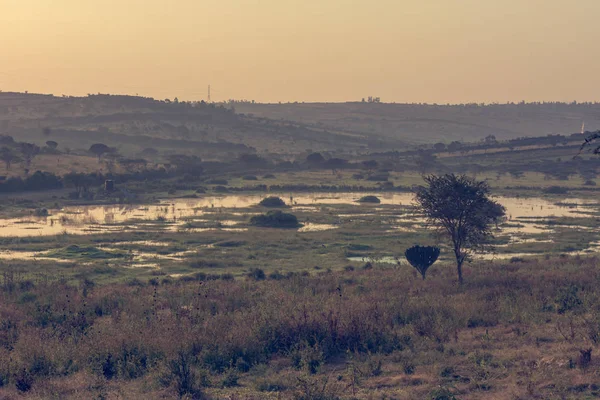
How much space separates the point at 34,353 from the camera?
14.9 m

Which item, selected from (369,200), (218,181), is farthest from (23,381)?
(218,181)

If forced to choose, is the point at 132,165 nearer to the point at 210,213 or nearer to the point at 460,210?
the point at 210,213

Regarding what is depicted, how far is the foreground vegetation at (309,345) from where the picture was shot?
12.8 m

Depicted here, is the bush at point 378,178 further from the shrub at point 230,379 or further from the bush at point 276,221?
the shrub at point 230,379

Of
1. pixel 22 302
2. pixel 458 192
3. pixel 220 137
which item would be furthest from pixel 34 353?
pixel 220 137

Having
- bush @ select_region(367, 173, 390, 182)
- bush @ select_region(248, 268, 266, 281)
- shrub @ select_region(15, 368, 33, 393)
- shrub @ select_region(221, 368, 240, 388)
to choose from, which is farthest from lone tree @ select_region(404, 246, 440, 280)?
bush @ select_region(367, 173, 390, 182)

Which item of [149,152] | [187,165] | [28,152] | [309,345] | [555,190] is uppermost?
[149,152]

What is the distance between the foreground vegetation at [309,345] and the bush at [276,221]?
2940 cm

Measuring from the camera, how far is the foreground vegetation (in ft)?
42.1

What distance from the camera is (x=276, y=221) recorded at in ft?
176

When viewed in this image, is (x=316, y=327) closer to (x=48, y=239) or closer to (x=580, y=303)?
(x=580, y=303)

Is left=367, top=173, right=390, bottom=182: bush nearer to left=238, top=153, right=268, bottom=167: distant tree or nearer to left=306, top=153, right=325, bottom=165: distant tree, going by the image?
left=306, top=153, right=325, bottom=165: distant tree

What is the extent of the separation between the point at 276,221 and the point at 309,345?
3795 cm

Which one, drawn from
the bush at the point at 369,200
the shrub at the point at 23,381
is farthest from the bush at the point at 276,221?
the shrub at the point at 23,381
